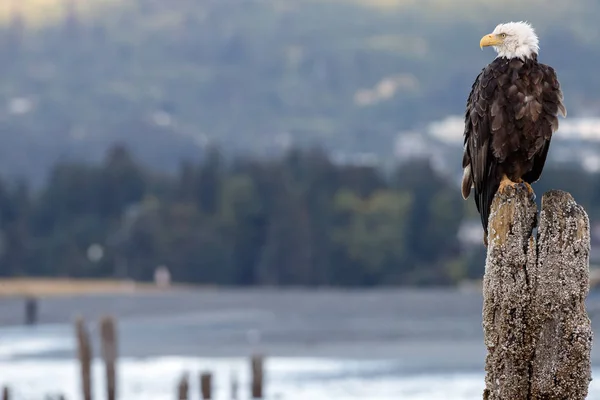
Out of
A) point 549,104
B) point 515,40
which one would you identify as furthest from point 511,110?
point 515,40

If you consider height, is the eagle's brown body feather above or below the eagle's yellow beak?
below

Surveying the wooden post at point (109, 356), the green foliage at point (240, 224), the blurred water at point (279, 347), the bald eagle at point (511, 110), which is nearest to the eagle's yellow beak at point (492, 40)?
the bald eagle at point (511, 110)

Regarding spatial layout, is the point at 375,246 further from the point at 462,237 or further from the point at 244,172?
the point at 244,172

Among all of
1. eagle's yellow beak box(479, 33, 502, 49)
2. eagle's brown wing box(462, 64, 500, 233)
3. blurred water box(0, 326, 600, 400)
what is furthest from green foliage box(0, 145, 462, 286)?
eagle's yellow beak box(479, 33, 502, 49)

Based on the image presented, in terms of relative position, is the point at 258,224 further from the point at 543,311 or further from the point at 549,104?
the point at 543,311

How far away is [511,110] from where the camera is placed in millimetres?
10133

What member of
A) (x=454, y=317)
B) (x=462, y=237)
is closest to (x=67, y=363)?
(x=454, y=317)

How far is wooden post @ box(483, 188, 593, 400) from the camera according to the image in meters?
8.05

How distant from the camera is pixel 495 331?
8.20 metres

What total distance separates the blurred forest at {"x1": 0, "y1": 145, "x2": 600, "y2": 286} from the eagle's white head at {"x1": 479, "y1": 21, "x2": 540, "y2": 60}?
9622 centimetres

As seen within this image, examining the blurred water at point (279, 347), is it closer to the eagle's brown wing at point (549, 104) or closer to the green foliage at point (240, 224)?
the green foliage at point (240, 224)

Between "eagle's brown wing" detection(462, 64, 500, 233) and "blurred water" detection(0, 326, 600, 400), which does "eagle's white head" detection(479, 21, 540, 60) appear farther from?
"blurred water" detection(0, 326, 600, 400)

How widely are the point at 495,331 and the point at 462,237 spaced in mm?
108606

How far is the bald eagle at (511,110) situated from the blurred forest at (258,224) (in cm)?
9622
